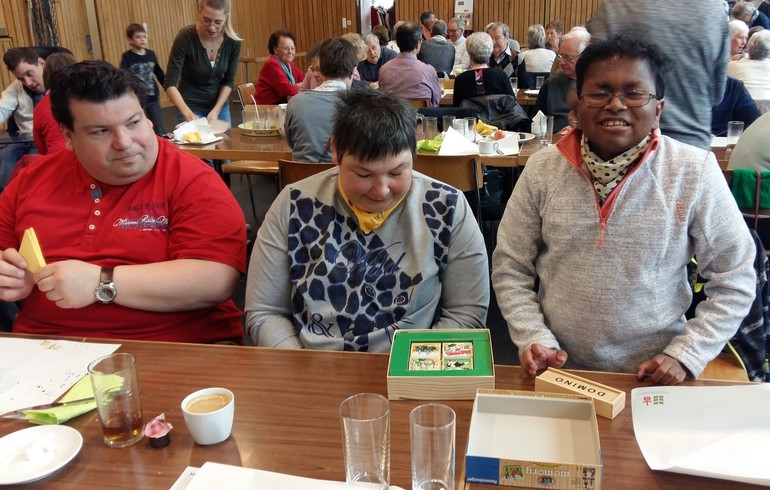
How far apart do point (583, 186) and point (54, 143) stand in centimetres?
309

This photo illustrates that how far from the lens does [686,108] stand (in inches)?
91.0

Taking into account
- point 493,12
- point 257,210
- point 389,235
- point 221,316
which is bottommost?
point 257,210

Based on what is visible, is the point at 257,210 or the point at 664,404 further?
the point at 257,210

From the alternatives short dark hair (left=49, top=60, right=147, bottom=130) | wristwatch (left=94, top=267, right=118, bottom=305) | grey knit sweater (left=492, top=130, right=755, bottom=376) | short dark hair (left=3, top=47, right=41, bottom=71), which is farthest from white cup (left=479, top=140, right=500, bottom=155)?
short dark hair (left=3, top=47, right=41, bottom=71)

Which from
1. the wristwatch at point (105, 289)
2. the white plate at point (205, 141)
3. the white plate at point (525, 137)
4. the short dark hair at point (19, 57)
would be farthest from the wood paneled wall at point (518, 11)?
the wristwatch at point (105, 289)

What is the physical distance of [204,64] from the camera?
5113 millimetres

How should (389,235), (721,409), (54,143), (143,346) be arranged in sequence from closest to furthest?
(721,409) → (143,346) → (389,235) → (54,143)

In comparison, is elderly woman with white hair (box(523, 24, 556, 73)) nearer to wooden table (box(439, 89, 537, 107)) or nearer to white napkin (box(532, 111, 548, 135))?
wooden table (box(439, 89, 537, 107))

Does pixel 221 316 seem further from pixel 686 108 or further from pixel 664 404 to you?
pixel 686 108

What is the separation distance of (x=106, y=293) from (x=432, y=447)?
A: 108 centimetres

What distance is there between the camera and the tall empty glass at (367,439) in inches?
37.4

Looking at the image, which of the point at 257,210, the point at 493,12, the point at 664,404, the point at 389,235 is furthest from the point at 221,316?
the point at 493,12

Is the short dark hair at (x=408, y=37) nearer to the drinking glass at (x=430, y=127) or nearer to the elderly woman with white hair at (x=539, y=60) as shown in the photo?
the elderly woman with white hair at (x=539, y=60)

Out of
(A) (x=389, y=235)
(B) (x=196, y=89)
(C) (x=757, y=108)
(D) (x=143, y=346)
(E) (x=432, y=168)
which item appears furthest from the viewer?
(B) (x=196, y=89)
